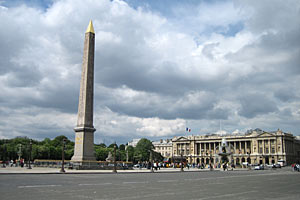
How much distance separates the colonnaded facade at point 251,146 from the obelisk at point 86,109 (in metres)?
95.0

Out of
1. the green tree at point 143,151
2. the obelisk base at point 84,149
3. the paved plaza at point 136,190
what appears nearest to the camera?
the paved plaza at point 136,190

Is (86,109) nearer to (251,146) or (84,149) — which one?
(84,149)

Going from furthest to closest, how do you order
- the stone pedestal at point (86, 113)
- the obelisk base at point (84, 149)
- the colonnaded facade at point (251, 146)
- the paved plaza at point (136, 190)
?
the colonnaded facade at point (251, 146)
the stone pedestal at point (86, 113)
the obelisk base at point (84, 149)
the paved plaza at point (136, 190)

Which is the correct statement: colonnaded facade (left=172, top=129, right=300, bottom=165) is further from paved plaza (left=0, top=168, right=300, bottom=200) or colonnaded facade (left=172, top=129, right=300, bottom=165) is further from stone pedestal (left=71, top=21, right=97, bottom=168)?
paved plaza (left=0, top=168, right=300, bottom=200)

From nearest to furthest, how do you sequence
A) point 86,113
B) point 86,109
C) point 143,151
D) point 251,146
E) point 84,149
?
point 84,149, point 86,113, point 86,109, point 143,151, point 251,146

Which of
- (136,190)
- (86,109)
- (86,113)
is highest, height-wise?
(86,109)

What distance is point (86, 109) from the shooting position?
45.0m

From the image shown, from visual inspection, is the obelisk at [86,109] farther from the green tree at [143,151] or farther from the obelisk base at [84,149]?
the green tree at [143,151]

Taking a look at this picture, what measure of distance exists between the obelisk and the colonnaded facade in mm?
95032

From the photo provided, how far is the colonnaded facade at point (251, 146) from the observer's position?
14688cm

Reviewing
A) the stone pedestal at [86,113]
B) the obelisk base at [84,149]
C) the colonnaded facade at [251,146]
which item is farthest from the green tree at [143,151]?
the stone pedestal at [86,113]

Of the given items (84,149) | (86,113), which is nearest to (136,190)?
(84,149)

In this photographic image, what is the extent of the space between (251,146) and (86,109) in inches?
5127

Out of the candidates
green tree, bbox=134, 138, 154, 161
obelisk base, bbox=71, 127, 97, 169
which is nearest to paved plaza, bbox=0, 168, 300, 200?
obelisk base, bbox=71, 127, 97, 169
